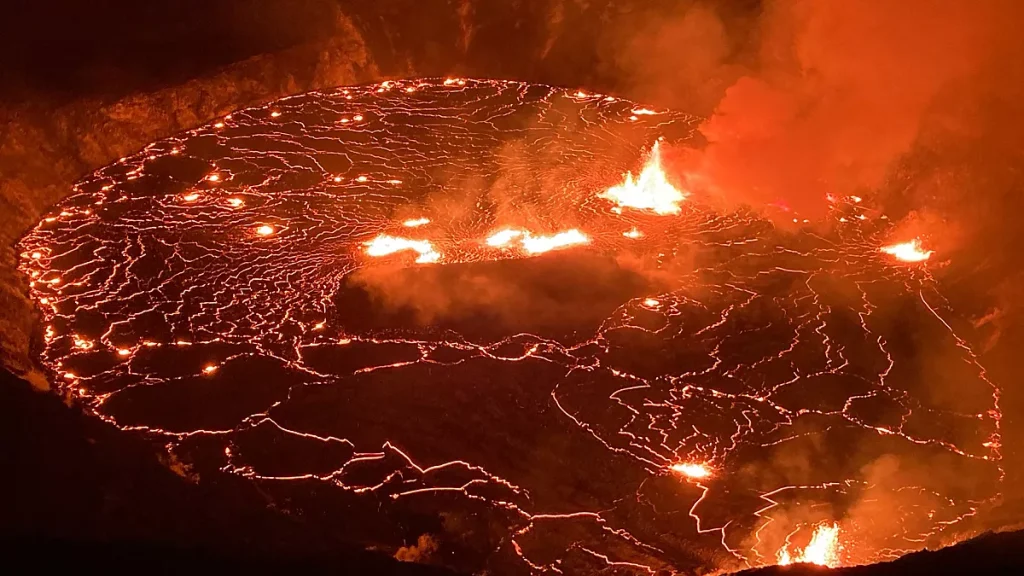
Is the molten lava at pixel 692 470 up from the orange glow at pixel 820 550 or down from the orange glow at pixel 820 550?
up

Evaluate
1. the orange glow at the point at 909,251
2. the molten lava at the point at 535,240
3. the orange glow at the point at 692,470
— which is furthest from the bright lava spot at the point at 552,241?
the orange glow at the point at 909,251

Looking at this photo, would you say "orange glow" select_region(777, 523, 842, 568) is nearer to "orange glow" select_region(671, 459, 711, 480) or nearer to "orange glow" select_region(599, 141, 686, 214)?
"orange glow" select_region(671, 459, 711, 480)

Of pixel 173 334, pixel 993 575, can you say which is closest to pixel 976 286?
pixel 993 575

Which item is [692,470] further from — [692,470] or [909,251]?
[909,251]

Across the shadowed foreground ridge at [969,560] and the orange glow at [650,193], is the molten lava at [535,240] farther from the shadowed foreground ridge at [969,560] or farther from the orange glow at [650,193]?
the shadowed foreground ridge at [969,560]

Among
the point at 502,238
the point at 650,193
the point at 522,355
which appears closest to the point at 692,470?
the point at 522,355

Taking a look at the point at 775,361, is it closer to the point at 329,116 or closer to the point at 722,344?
the point at 722,344
